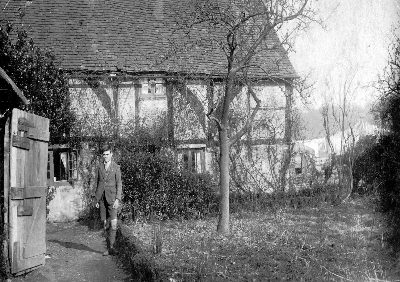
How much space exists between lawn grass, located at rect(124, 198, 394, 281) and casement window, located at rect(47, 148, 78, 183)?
3.82m

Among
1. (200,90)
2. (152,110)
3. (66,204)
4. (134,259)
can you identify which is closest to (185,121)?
(152,110)

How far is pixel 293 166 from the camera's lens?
623 inches

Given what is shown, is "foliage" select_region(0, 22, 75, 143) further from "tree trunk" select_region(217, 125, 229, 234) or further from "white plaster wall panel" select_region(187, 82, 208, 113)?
"white plaster wall panel" select_region(187, 82, 208, 113)

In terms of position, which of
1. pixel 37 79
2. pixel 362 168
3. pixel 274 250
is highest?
pixel 37 79

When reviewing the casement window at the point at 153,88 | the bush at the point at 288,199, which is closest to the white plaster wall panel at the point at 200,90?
the casement window at the point at 153,88

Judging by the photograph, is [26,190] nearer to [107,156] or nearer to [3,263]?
[3,263]

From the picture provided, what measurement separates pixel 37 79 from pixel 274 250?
743 centimetres

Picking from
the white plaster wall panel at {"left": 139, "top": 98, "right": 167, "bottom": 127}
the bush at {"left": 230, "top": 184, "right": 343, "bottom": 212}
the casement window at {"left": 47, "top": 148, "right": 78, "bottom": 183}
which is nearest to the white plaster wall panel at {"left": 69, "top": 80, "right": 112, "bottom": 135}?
the casement window at {"left": 47, "top": 148, "right": 78, "bottom": 183}

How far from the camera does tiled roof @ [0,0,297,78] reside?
14766 mm

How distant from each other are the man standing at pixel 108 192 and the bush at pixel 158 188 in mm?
3353

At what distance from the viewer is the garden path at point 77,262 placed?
6.48 meters

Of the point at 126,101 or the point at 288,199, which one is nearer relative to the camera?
the point at 288,199

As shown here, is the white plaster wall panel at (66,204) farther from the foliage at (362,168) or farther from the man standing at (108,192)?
the foliage at (362,168)

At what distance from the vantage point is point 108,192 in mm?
7961
